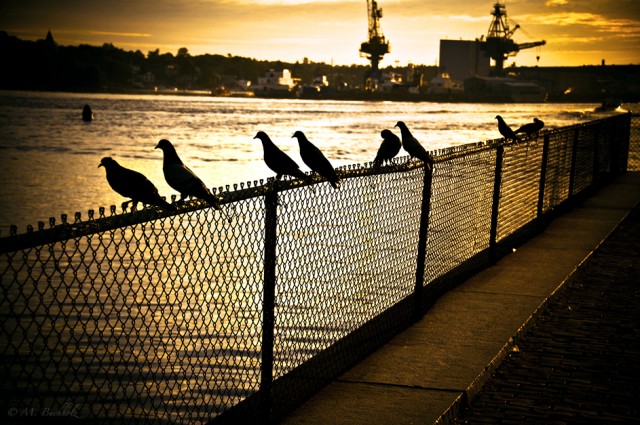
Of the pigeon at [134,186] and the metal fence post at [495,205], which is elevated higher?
the pigeon at [134,186]

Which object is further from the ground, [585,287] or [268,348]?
[268,348]

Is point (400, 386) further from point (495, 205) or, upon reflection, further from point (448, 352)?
point (495, 205)

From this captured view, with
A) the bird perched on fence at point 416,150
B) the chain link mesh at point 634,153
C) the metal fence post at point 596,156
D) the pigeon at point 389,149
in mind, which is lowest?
the chain link mesh at point 634,153

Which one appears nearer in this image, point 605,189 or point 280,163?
point 280,163

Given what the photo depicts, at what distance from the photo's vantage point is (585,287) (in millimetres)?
9367

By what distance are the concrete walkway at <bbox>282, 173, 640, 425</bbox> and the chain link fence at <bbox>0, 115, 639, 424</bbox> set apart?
176mm

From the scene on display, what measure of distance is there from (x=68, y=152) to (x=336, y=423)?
48.7 metres

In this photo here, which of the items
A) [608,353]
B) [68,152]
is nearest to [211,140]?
[68,152]

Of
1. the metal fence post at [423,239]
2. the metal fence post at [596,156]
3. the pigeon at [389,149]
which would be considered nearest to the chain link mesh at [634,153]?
the metal fence post at [596,156]

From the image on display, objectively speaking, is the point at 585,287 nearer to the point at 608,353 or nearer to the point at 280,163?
the point at 608,353

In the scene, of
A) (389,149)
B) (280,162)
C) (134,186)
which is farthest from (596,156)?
(134,186)

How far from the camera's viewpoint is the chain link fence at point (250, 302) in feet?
15.9

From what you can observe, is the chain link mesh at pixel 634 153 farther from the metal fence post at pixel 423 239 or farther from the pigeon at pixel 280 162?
the pigeon at pixel 280 162

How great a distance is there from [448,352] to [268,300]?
210 cm
